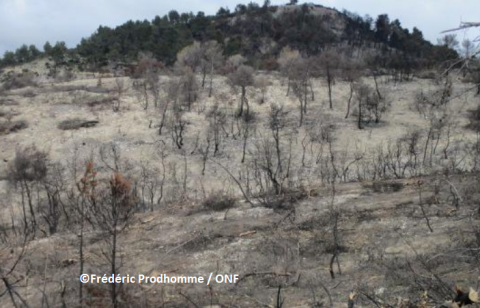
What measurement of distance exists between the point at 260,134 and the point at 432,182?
15.3 metres

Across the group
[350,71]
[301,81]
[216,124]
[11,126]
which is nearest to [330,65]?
[350,71]

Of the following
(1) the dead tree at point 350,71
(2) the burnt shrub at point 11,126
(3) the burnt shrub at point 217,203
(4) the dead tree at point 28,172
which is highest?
(1) the dead tree at point 350,71

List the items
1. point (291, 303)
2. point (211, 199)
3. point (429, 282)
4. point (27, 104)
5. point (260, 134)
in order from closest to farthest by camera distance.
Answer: point (429, 282) → point (291, 303) → point (211, 199) → point (260, 134) → point (27, 104)

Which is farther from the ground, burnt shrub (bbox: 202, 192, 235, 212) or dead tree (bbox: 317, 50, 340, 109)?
dead tree (bbox: 317, 50, 340, 109)

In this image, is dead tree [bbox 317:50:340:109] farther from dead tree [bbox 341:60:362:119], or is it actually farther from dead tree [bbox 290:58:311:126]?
dead tree [bbox 290:58:311:126]

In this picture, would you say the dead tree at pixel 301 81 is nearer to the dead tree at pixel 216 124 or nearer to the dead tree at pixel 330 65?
the dead tree at pixel 330 65

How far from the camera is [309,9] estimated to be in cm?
7950

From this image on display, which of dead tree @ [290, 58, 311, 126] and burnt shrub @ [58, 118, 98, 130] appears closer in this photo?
Answer: burnt shrub @ [58, 118, 98, 130]

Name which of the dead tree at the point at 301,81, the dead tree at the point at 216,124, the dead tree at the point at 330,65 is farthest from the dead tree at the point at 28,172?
the dead tree at the point at 330,65

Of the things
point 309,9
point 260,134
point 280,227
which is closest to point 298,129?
point 260,134

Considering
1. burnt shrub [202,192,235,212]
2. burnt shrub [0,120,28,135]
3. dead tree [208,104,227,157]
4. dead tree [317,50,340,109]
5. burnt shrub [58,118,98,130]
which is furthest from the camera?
dead tree [317,50,340,109]

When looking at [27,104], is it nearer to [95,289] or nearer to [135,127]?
[135,127]

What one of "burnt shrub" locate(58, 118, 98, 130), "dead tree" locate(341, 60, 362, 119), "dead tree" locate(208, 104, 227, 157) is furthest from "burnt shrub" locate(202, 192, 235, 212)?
"dead tree" locate(341, 60, 362, 119)

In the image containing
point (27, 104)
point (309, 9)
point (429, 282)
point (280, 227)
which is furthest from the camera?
point (309, 9)
